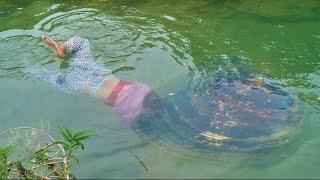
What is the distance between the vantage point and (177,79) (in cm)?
551

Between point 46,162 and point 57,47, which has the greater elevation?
point 57,47

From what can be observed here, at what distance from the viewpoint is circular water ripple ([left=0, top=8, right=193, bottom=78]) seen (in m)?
6.13

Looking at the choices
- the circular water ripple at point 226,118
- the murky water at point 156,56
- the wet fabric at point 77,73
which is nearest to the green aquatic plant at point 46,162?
the murky water at point 156,56

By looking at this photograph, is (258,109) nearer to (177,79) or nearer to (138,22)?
(177,79)

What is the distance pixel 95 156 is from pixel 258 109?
161cm

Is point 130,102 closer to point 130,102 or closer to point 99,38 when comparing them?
point 130,102

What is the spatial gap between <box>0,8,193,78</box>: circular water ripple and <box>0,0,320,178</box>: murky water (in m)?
0.01

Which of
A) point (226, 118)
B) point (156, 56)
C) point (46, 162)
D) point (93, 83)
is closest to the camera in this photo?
point (46, 162)

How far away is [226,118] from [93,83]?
1.63 m

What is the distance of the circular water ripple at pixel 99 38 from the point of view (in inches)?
241

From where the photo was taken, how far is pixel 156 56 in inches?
243

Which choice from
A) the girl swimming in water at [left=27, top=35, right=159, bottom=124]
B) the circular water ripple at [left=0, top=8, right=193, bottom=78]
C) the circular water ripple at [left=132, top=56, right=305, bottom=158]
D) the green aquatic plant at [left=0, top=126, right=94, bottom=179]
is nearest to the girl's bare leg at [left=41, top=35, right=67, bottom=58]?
the girl swimming in water at [left=27, top=35, right=159, bottom=124]

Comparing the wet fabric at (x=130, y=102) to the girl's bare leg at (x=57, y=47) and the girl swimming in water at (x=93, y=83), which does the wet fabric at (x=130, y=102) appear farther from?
the girl's bare leg at (x=57, y=47)

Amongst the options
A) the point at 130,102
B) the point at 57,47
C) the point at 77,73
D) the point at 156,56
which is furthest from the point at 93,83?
the point at 156,56
